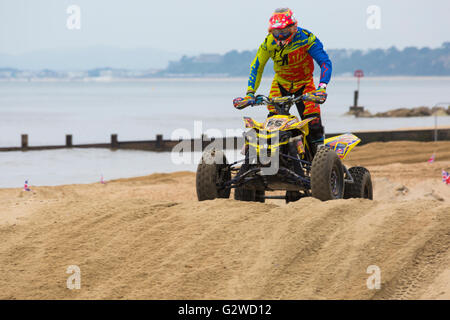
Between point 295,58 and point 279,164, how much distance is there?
1516mm

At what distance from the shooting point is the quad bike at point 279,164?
7.64 m

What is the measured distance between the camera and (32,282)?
620 cm

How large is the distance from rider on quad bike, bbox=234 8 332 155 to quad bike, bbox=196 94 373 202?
0.21m

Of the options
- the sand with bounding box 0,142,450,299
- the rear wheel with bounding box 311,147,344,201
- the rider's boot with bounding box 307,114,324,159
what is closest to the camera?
the sand with bounding box 0,142,450,299

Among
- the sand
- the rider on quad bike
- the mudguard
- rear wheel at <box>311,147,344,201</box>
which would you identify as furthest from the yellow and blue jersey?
→ the sand

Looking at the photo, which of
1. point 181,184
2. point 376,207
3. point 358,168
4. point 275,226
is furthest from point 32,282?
point 181,184

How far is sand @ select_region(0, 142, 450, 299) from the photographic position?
5648mm

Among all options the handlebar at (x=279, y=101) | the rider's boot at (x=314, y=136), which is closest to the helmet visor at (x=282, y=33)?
the handlebar at (x=279, y=101)

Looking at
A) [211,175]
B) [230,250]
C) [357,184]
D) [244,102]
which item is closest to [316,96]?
[244,102]

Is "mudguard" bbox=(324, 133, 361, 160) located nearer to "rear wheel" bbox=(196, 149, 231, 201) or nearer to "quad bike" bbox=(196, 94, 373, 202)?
"quad bike" bbox=(196, 94, 373, 202)

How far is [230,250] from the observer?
20.7 feet

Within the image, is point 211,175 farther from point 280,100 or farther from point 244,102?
point 280,100
